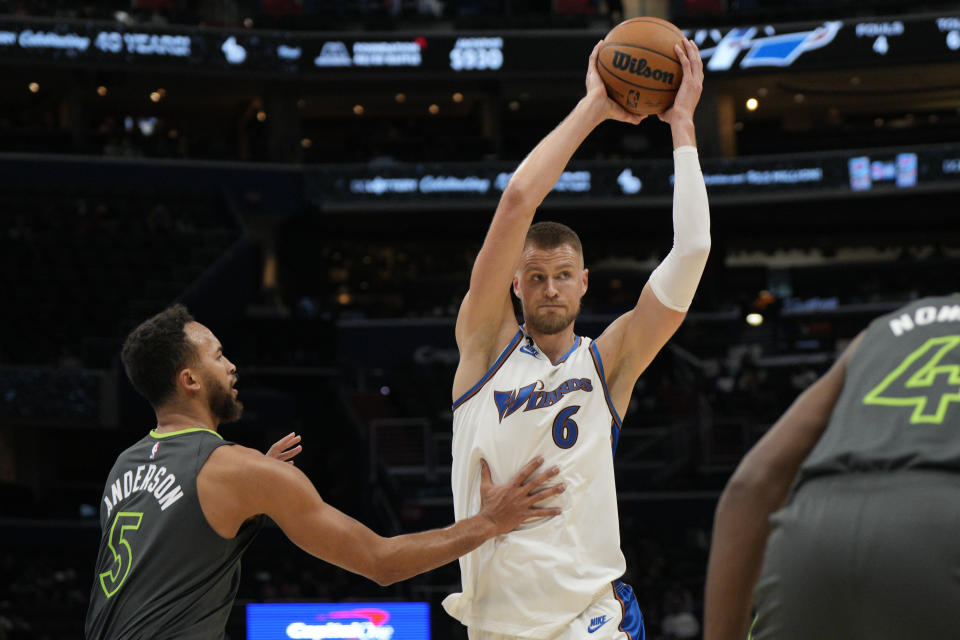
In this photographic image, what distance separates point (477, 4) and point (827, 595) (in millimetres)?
25601

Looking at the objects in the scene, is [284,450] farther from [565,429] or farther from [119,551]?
[565,429]

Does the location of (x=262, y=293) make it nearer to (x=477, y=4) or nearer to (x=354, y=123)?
(x=354, y=123)

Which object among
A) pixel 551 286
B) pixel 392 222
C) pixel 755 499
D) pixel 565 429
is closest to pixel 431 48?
pixel 392 222

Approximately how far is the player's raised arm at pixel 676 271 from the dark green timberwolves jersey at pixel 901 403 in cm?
166

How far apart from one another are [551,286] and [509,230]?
285mm

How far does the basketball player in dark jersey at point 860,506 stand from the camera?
1836mm

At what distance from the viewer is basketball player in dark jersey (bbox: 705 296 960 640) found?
184 cm

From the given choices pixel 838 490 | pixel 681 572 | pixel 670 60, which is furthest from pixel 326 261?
pixel 838 490

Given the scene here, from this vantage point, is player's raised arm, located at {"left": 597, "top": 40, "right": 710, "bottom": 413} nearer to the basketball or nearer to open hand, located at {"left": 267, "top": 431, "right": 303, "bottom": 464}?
the basketball

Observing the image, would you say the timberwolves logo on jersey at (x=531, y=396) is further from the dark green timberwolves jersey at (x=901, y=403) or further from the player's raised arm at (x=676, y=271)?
the dark green timberwolves jersey at (x=901, y=403)

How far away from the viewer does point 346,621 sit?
845 centimetres

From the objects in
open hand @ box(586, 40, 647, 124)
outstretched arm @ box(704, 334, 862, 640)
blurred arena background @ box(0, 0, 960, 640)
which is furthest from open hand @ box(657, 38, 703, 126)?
blurred arena background @ box(0, 0, 960, 640)

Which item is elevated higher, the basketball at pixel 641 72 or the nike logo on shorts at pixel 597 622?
the basketball at pixel 641 72

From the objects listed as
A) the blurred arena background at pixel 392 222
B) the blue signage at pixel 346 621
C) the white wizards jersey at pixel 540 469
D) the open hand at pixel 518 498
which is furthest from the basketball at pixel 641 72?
the blurred arena background at pixel 392 222
